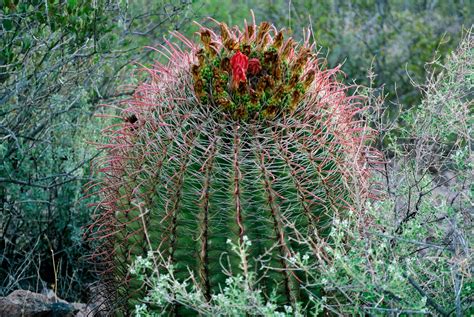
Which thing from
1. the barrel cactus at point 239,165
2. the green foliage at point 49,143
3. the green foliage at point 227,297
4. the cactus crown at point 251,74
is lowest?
the green foliage at point 49,143

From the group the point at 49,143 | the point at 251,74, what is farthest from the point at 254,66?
the point at 49,143

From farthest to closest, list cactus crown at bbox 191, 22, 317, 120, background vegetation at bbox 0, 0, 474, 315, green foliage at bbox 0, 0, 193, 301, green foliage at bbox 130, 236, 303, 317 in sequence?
1. green foliage at bbox 0, 0, 193, 301
2. cactus crown at bbox 191, 22, 317, 120
3. background vegetation at bbox 0, 0, 474, 315
4. green foliage at bbox 130, 236, 303, 317

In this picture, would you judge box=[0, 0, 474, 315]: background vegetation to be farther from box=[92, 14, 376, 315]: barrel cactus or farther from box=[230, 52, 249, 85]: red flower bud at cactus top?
box=[230, 52, 249, 85]: red flower bud at cactus top

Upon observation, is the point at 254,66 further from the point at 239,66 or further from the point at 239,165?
the point at 239,165

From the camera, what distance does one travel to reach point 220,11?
1009 cm

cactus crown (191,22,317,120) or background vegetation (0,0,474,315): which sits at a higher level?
cactus crown (191,22,317,120)

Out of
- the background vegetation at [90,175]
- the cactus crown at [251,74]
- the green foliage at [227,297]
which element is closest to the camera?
the green foliage at [227,297]

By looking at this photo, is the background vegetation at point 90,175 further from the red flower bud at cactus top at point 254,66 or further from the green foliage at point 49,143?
the red flower bud at cactus top at point 254,66

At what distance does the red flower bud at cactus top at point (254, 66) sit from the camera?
3502 mm

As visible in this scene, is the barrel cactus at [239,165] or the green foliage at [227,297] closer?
the green foliage at [227,297]

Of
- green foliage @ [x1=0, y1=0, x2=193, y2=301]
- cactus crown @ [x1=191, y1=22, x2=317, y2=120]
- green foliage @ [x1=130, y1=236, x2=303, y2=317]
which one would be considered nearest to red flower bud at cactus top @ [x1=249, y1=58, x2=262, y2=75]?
cactus crown @ [x1=191, y1=22, x2=317, y2=120]

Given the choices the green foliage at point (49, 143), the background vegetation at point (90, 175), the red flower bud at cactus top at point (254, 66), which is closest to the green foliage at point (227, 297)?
the background vegetation at point (90, 175)

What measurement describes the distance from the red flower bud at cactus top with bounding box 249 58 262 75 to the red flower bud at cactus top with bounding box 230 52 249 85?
0.03 metres

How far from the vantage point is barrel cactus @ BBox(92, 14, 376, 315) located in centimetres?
341
